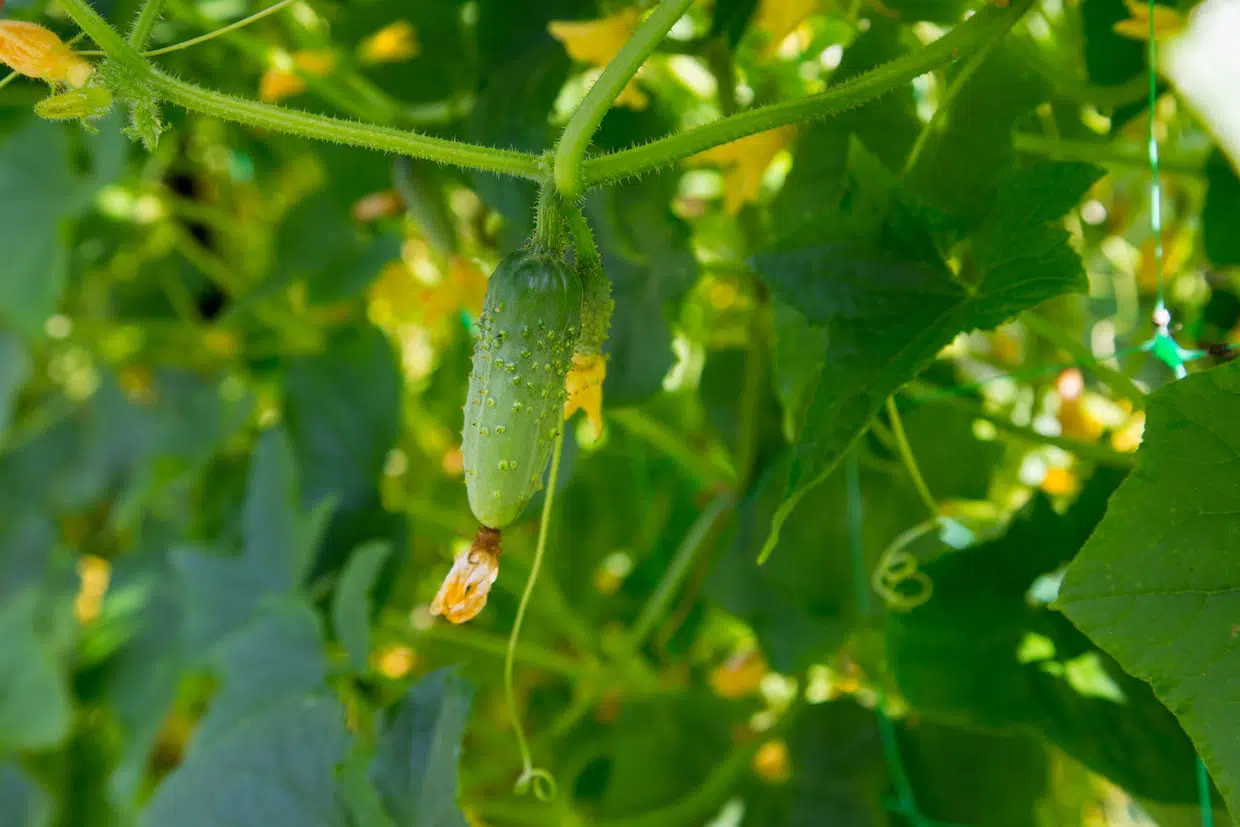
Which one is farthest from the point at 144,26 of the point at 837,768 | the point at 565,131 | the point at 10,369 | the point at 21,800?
the point at 21,800

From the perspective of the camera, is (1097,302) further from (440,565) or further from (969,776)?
(440,565)

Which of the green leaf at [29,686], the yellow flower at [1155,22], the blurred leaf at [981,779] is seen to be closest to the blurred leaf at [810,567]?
the blurred leaf at [981,779]

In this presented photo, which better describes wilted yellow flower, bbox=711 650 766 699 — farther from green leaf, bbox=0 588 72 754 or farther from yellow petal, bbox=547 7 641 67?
green leaf, bbox=0 588 72 754

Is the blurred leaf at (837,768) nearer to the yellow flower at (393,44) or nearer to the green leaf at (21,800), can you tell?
the yellow flower at (393,44)

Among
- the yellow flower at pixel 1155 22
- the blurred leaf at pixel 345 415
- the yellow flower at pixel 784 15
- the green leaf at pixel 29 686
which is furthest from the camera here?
the green leaf at pixel 29 686

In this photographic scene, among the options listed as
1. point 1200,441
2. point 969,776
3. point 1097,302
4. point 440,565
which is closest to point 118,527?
point 440,565

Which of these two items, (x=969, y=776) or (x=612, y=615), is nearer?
(x=969, y=776)

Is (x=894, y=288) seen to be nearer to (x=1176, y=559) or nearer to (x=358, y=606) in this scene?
(x=1176, y=559)
